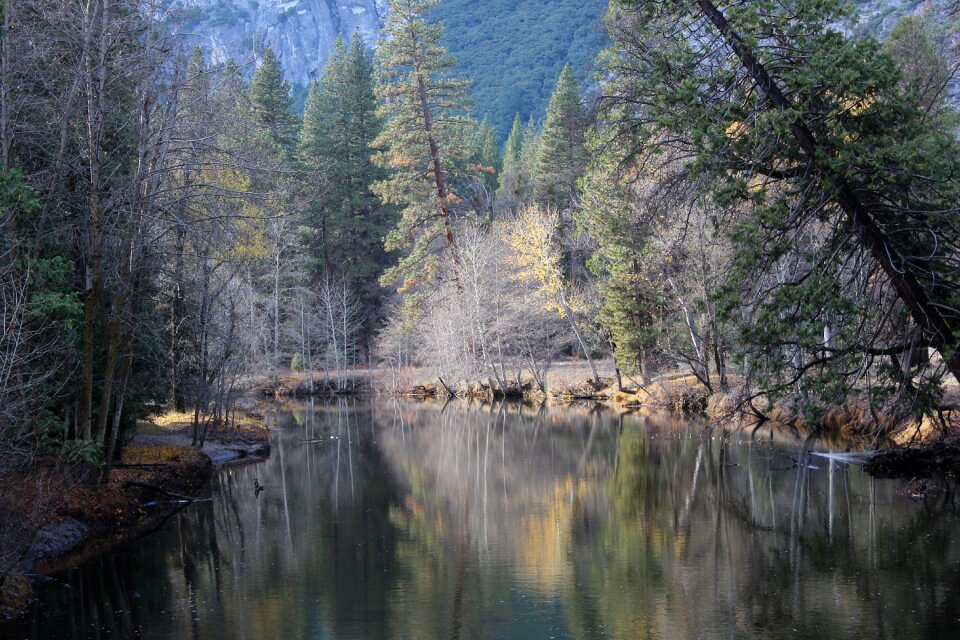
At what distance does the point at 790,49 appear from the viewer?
1016 centimetres

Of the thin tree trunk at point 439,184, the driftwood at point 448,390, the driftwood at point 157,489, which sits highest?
the thin tree trunk at point 439,184

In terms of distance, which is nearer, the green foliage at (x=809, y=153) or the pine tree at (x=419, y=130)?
the green foliage at (x=809, y=153)

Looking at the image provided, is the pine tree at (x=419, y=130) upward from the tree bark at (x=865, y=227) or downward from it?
upward

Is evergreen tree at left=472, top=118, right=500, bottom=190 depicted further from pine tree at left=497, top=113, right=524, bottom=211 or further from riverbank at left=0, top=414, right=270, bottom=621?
riverbank at left=0, top=414, right=270, bottom=621

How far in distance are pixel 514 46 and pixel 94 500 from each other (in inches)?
5458

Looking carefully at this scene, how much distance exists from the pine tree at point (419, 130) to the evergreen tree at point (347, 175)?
10373 millimetres

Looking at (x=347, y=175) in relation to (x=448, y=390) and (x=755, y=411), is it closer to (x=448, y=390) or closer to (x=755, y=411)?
(x=448, y=390)

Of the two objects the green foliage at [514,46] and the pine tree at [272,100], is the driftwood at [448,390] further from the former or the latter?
the green foliage at [514,46]

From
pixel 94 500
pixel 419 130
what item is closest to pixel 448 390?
pixel 419 130

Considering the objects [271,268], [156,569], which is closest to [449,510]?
[156,569]

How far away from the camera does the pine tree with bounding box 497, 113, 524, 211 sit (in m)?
58.3

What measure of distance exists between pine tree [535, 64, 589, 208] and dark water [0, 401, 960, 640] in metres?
29.7

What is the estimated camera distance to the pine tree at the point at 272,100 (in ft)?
160

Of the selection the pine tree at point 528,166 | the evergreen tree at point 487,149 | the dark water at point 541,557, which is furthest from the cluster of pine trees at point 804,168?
the evergreen tree at point 487,149
